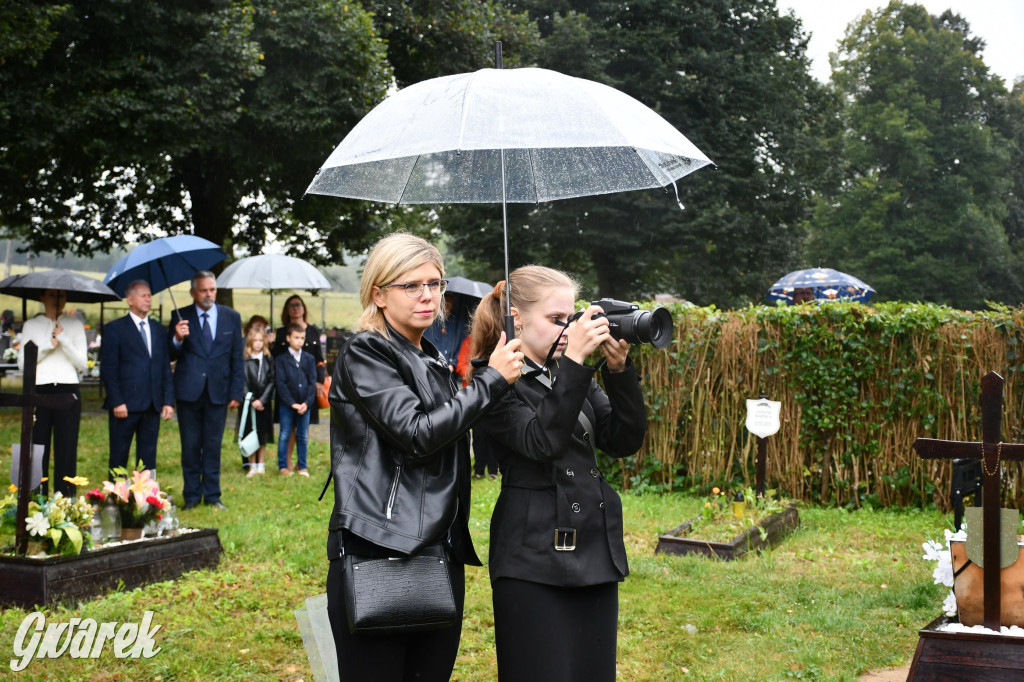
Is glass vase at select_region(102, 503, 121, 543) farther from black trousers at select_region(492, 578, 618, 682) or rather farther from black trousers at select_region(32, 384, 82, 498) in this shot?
black trousers at select_region(492, 578, 618, 682)

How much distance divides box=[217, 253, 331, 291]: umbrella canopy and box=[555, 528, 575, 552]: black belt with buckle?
9.76 metres

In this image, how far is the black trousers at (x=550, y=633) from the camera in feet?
8.54

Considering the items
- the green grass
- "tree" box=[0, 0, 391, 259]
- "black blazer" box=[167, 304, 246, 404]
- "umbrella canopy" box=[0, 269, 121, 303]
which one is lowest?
the green grass

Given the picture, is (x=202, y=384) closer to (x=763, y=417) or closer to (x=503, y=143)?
(x=763, y=417)

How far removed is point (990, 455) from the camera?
3.43 meters

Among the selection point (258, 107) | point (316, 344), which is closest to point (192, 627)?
point (316, 344)

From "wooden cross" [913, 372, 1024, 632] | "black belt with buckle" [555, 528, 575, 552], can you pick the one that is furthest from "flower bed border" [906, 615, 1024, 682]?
"black belt with buckle" [555, 528, 575, 552]

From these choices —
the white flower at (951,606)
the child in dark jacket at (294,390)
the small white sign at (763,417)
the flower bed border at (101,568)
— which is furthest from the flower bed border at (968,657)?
the child in dark jacket at (294,390)

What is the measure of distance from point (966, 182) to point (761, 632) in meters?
37.1

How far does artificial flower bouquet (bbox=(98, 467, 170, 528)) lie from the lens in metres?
6.11

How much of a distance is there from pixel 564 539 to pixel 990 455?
Answer: 186cm

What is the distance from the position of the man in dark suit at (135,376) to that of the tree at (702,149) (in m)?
17.5

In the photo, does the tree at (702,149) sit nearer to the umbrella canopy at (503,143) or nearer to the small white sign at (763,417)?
the small white sign at (763,417)

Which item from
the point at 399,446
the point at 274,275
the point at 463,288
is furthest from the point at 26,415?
the point at 274,275
